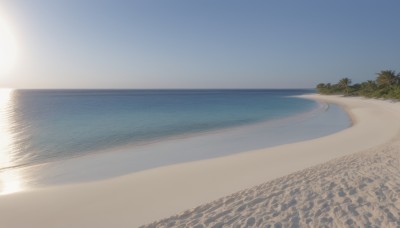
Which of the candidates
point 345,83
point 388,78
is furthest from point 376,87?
point 345,83

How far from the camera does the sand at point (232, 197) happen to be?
18.1 feet

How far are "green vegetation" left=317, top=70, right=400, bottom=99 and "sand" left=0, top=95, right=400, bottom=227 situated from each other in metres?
42.8

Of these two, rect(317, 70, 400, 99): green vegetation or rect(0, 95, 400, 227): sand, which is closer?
rect(0, 95, 400, 227): sand

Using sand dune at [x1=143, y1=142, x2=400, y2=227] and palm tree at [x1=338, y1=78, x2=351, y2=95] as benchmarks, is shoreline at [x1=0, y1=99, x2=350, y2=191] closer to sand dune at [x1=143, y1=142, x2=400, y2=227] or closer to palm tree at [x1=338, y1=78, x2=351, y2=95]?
sand dune at [x1=143, y1=142, x2=400, y2=227]

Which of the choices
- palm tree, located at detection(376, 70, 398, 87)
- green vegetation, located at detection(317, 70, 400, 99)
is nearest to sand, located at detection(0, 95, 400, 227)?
green vegetation, located at detection(317, 70, 400, 99)

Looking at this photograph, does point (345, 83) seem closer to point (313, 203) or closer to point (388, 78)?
point (388, 78)

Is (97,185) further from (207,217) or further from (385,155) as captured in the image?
(385,155)

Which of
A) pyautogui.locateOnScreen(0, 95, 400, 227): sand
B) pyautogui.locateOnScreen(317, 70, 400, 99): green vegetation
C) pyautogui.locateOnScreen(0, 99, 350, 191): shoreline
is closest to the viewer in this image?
pyautogui.locateOnScreen(0, 95, 400, 227): sand

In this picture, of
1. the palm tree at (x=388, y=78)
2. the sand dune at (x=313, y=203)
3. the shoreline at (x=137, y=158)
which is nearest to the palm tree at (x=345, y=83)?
the palm tree at (x=388, y=78)

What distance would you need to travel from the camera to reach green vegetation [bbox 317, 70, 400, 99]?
48156 millimetres

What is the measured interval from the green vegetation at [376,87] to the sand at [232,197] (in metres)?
42.8

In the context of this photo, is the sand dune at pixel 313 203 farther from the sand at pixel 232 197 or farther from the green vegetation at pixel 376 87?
the green vegetation at pixel 376 87

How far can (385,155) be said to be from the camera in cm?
1012

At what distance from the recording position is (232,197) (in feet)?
21.9
